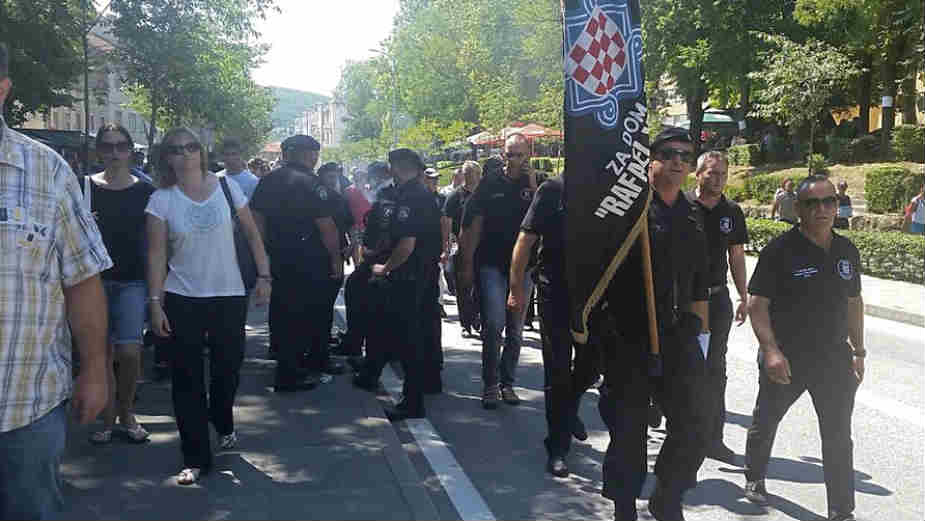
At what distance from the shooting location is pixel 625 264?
13.1 feet

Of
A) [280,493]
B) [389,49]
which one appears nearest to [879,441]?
[280,493]

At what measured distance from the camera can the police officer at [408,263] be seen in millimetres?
6324

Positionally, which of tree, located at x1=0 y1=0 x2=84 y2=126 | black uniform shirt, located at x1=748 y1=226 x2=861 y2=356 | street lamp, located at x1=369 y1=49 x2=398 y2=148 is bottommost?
black uniform shirt, located at x1=748 y1=226 x2=861 y2=356

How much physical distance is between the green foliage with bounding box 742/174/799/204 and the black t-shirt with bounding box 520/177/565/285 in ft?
78.3

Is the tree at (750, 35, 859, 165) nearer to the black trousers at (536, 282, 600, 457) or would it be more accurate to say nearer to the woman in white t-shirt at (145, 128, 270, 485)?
the black trousers at (536, 282, 600, 457)

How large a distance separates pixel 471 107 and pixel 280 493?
46.4 m

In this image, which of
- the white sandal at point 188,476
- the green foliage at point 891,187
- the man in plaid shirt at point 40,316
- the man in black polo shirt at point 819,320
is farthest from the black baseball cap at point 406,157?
the green foliage at point 891,187

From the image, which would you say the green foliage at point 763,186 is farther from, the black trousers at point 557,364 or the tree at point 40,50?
the black trousers at point 557,364

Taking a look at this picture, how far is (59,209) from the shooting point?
2.65 m

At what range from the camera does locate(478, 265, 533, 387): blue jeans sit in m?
6.61

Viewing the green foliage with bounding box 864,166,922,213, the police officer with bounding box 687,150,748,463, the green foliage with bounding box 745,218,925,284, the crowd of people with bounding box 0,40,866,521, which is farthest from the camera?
the green foliage with bounding box 864,166,922,213

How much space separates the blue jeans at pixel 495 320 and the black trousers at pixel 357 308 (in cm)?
129

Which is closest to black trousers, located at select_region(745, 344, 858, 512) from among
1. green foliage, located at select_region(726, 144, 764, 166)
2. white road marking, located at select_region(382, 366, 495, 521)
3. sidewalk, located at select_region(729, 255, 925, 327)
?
white road marking, located at select_region(382, 366, 495, 521)

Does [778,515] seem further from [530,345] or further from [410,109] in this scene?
[410,109]
